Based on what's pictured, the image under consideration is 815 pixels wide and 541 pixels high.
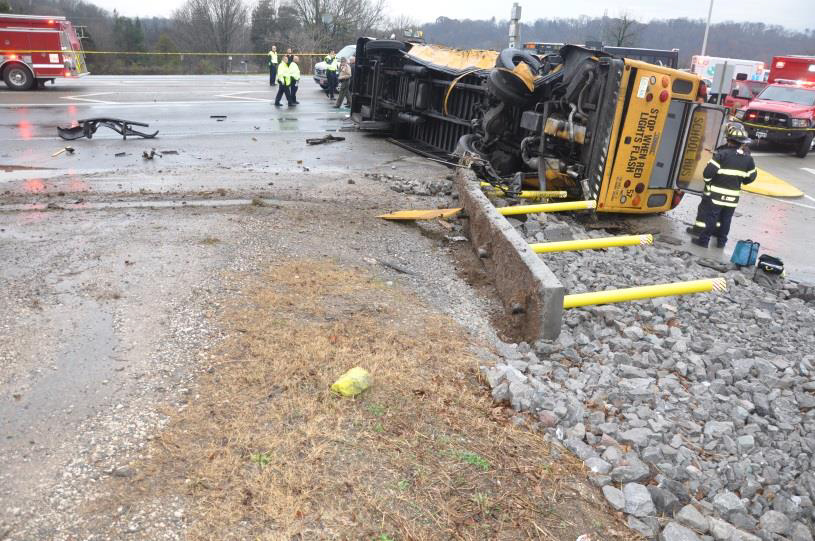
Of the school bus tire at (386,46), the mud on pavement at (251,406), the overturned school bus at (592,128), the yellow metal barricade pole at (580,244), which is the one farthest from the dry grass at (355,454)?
the school bus tire at (386,46)

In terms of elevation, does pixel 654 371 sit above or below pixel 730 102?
below

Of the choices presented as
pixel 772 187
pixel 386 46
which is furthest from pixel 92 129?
pixel 772 187

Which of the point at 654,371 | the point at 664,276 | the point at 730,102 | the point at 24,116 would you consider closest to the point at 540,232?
the point at 664,276

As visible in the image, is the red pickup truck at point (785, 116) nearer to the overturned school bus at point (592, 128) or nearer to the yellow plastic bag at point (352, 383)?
the overturned school bus at point (592, 128)

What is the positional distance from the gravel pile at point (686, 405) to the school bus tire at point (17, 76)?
21335mm

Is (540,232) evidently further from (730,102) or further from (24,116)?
(730,102)

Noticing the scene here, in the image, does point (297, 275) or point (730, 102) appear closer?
point (297, 275)

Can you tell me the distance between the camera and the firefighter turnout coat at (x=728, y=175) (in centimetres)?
843

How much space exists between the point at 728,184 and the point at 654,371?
483 cm

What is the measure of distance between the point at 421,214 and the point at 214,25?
208 ft

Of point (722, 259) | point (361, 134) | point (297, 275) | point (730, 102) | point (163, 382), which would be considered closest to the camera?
point (163, 382)

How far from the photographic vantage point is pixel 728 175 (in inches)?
334

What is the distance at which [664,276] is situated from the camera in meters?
6.91

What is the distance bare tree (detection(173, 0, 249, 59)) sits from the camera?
61.9 meters
